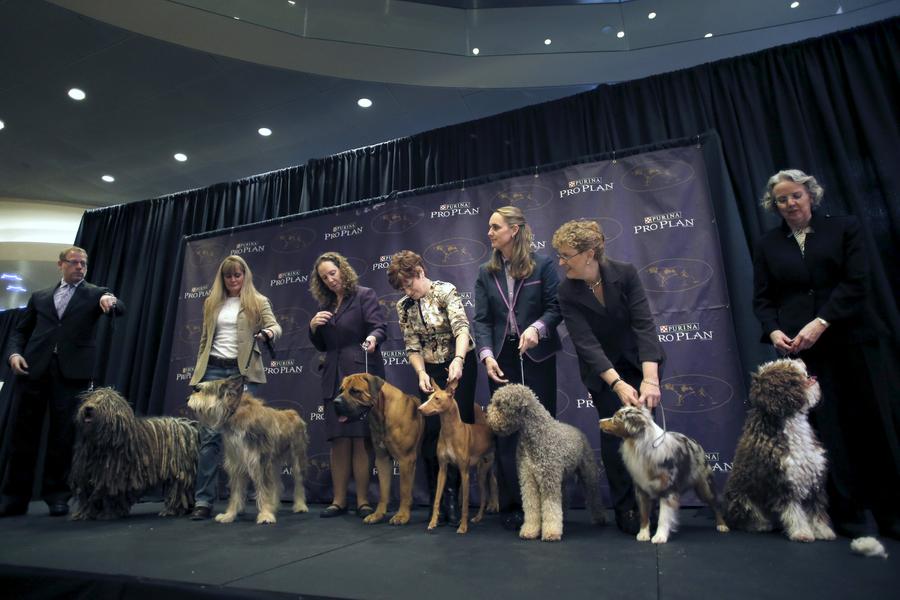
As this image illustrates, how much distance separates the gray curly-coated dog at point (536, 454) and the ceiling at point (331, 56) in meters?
3.86

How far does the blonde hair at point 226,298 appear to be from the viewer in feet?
12.6

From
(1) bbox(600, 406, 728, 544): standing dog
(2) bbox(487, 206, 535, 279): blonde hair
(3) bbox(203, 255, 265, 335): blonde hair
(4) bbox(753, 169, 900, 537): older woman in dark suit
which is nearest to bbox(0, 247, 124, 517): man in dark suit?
(3) bbox(203, 255, 265, 335): blonde hair

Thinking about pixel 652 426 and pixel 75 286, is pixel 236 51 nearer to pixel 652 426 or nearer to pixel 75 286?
pixel 75 286

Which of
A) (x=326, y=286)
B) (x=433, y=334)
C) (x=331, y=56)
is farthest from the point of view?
(x=331, y=56)

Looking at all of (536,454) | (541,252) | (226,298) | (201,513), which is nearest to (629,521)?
(536,454)

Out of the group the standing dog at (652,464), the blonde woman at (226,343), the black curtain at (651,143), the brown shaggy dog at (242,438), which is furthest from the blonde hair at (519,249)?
the brown shaggy dog at (242,438)

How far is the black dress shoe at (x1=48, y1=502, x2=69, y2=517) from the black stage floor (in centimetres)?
85

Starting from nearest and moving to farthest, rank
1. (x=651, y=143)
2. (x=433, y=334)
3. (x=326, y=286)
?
(x=433, y=334)
(x=326, y=286)
(x=651, y=143)

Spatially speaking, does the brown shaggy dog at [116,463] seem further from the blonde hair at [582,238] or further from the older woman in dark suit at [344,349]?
the blonde hair at [582,238]

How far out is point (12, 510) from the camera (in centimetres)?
377

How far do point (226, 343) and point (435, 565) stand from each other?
8.24ft

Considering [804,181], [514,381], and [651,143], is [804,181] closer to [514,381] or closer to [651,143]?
[651,143]

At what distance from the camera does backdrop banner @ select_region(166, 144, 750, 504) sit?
3635 millimetres

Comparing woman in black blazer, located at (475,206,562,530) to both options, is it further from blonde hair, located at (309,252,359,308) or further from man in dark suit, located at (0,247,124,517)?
man in dark suit, located at (0,247,124,517)
